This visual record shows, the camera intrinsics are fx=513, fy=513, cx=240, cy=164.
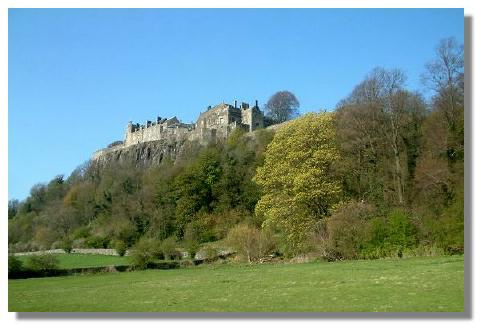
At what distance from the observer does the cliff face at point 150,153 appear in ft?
300

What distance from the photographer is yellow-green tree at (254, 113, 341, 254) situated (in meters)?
35.5

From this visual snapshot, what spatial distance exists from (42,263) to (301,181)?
19002 mm

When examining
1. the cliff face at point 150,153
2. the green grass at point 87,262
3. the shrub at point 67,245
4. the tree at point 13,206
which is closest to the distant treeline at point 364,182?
the green grass at point 87,262

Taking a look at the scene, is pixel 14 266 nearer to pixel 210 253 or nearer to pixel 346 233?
pixel 210 253

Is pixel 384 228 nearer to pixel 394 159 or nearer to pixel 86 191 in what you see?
pixel 394 159

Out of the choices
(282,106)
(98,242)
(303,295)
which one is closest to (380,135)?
(303,295)

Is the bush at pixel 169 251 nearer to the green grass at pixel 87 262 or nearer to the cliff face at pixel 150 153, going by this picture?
the green grass at pixel 87 262

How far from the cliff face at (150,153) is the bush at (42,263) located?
4815 centimetres

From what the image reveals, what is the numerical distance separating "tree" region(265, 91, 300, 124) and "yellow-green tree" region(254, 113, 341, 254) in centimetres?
5438

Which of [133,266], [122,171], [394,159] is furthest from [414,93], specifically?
[122,171]

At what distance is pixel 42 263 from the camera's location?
36031 millimetres

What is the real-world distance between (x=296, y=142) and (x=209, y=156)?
28906mm

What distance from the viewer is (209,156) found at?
65.0 meters

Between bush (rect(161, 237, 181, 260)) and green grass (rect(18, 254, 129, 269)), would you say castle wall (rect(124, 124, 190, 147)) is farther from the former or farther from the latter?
bush (rect(161, 237, 181, 260))
